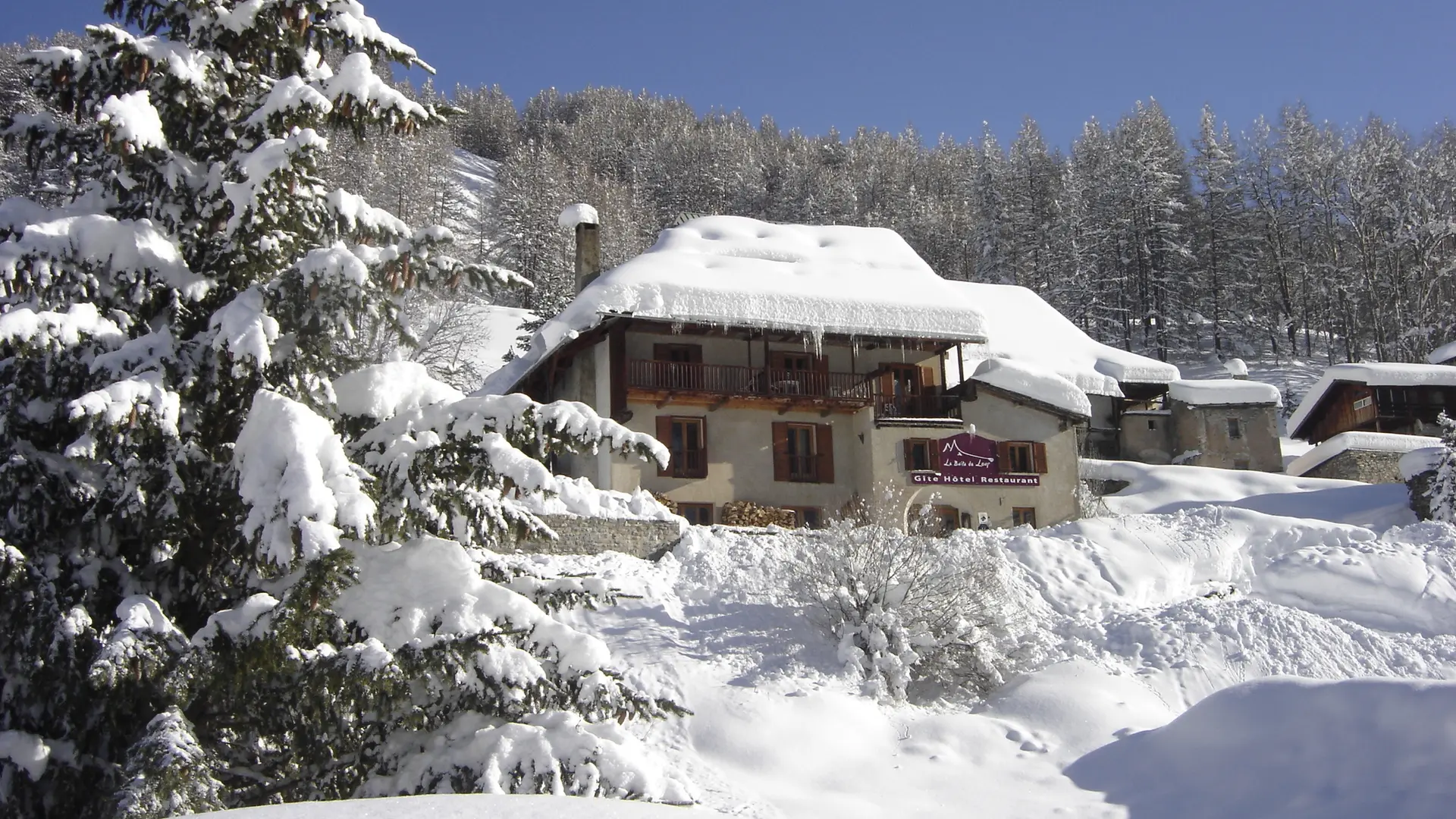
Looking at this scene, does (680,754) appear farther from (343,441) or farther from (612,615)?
(343,441)

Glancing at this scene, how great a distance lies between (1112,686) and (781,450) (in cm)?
1269

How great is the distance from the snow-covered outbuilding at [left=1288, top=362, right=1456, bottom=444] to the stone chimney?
26559mm

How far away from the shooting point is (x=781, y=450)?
30297 mm

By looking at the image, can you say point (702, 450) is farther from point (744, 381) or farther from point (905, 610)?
point (905, 610)

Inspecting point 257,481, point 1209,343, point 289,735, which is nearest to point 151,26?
point 257,481

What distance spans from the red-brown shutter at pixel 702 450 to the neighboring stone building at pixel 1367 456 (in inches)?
827

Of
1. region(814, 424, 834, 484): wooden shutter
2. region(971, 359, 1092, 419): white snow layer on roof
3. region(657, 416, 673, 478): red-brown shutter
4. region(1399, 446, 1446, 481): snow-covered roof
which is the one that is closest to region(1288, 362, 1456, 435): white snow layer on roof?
region(1399, 446, 1446, 481): snow-covered roof

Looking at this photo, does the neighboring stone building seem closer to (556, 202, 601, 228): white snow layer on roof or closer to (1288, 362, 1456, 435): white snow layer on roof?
(1288, 362, 1456, 435): white snow layer on roof

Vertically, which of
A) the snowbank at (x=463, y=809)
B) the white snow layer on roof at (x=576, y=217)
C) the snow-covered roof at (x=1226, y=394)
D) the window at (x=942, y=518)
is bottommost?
the snowbank at (x=463, y=809)

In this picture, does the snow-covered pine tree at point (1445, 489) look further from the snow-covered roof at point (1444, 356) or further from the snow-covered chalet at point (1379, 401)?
the snow-covered roof at point (1444, 356)

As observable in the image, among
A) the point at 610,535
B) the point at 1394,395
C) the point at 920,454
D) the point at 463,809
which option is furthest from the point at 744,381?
the point at 1394,395

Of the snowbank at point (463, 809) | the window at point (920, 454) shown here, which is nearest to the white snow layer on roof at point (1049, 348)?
the window at point (920, 454)

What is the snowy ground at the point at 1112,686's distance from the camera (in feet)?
36.1

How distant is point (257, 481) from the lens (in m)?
7.61
